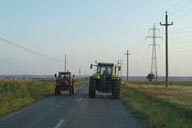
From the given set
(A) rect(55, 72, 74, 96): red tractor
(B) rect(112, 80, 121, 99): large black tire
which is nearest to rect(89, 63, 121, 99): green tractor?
(B) rect(112, 80, 121, 99): large black tire

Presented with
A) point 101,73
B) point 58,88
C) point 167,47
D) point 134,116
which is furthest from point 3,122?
point 167,47

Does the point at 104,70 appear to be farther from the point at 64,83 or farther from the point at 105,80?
the point at 64,83

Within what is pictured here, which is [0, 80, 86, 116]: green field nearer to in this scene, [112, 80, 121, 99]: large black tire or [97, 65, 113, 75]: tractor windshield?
[97, 65, 113, 75]: tractor windshield

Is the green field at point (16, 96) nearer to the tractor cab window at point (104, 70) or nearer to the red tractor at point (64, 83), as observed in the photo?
the red tractor at point (64, 83)

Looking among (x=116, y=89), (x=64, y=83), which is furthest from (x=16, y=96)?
(x=116, y=89)

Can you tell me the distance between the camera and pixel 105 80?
37.0 m

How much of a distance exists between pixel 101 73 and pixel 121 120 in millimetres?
19131

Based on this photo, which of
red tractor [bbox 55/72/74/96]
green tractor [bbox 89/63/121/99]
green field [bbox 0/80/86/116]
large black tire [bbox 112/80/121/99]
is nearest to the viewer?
green field [bbox 0/80/86/116]

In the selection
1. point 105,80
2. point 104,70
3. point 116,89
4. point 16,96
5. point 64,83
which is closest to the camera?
point 16,96

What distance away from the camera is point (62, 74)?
1670 inches

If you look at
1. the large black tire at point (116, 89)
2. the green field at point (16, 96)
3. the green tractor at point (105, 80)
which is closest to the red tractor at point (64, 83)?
the green field at point (16, 96)

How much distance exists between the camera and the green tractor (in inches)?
1422

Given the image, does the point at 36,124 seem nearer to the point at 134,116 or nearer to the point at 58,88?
the point at 134,116

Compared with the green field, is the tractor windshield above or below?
above
